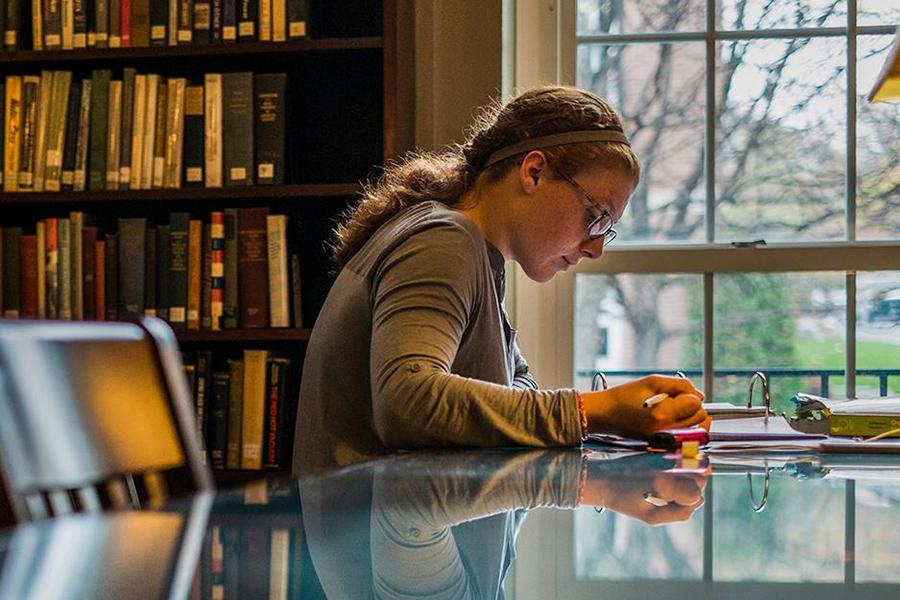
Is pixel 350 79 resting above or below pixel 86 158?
above

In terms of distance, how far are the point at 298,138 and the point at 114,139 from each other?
41 centimetres

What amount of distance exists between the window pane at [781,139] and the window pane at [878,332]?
0.14 meters

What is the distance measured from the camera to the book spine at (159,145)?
246 cm

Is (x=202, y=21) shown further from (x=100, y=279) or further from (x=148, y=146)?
(x=100, y=279)

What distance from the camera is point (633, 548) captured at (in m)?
0.67

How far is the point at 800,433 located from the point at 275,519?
101cm

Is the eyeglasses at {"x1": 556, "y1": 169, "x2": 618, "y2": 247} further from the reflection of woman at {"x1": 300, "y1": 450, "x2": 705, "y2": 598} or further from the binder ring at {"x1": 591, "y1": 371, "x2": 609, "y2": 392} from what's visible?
the reflection of woman at {"x1": 300, "y1": 450, "x2": 705, "y2": 598}

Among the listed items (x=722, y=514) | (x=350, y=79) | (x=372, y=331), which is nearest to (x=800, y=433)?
(x=372, y=331)

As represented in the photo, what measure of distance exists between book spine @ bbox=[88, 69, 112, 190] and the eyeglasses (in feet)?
3.96

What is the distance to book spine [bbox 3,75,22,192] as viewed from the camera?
250 centimetres

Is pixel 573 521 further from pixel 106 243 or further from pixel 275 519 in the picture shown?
pixel 106 243

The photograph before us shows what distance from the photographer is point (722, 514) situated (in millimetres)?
831

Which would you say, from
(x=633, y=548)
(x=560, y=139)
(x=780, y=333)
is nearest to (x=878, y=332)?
(x=780, y=333)

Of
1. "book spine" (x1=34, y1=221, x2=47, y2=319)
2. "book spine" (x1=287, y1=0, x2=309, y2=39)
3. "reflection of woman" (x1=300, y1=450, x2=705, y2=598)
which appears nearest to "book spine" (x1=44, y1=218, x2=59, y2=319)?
"book spine" (x1=34, y1=221, x2=47, y2=319)
